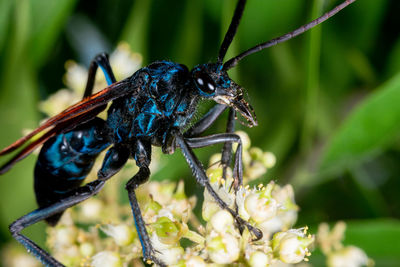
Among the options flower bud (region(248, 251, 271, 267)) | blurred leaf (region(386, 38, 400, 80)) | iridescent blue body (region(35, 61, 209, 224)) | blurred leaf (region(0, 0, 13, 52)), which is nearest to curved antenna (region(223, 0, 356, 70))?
iridescent blue body (region(35, 61, 209, 224))

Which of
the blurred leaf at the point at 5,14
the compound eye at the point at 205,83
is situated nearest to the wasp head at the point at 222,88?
the compound eye at the point at 205,83

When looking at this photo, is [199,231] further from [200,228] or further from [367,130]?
[367,130]

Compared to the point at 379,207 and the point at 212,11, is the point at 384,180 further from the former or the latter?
the point at 212,11

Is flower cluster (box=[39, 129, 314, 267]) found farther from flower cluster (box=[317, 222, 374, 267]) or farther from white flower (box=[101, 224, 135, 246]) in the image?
flower cluster (box=[317, 222, 374, 267])

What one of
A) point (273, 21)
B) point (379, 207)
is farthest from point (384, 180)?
point (273, 21)

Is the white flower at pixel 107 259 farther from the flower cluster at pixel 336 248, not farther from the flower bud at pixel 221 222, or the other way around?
the flower cluster at pixel 336 248

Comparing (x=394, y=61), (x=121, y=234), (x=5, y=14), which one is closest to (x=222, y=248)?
(x=121, y=234)
